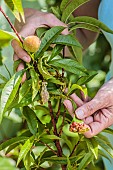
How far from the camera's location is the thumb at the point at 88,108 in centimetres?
85

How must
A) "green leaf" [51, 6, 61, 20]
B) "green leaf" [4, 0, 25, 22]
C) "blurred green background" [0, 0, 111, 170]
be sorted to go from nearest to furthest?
1. "green leaf" [4, 0, 25, 22]
2. "green leaf" [51, 6, 61, 20]
3. "blurred green background" [0, 0, 111, 170]

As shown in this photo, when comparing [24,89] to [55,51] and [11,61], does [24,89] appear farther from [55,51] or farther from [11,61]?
[11,61]

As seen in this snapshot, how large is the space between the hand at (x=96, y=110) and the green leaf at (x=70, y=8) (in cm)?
16

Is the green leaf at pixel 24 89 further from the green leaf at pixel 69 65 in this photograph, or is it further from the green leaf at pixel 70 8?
the green leaf at pixel 70 8

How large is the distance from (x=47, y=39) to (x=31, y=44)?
0.16 feet

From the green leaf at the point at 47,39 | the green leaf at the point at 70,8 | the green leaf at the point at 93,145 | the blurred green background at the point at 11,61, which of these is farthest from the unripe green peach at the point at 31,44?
the blurred green background at the point at 11,61

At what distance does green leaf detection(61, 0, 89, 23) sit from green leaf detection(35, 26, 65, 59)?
8 cm

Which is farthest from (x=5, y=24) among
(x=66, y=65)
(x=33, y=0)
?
(x=66, y=65)

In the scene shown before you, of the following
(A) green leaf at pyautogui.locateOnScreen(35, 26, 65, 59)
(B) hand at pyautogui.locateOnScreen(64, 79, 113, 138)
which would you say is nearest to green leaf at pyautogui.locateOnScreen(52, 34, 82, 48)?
(A) green leaf at pyautogui.locateOnScreen(35, 26, 65, 59)

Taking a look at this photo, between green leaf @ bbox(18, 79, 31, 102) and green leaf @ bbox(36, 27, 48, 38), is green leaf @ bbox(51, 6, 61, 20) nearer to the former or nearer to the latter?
green leaf @ bbox(36, 27, 48, 38)

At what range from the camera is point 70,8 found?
0.85m

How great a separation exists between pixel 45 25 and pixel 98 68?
115 cm

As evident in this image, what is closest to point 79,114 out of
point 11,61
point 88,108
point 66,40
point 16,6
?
point 88,108

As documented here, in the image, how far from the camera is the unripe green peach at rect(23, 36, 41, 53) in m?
0.73
